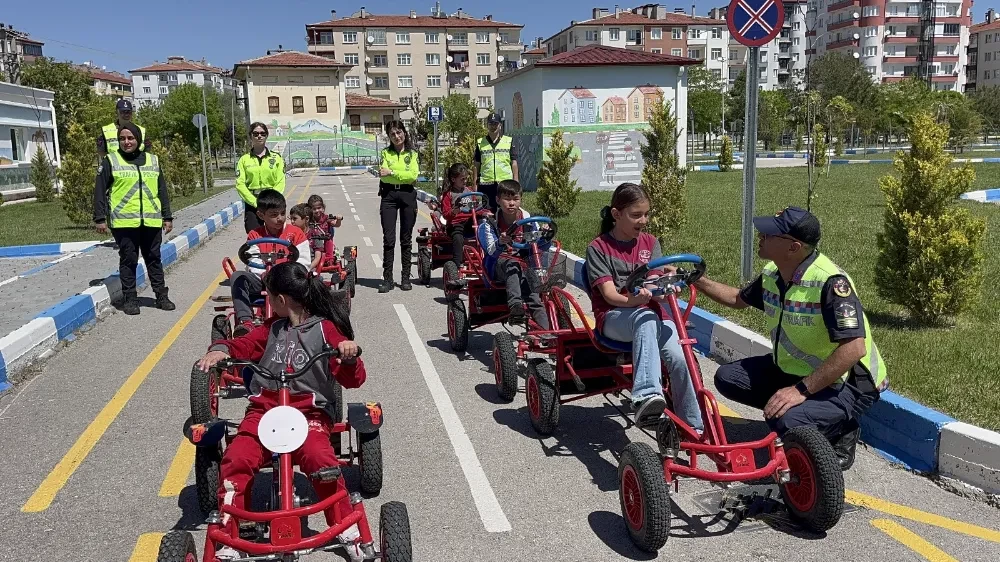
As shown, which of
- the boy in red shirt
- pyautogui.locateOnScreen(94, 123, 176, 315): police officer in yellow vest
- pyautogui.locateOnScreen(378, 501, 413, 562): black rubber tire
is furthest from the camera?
pyautogui.locateOnScreen(94, 123, 176, 315): police officer in yellow vest

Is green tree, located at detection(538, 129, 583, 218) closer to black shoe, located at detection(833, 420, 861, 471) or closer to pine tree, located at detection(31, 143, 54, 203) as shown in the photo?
black shoe, located at detection(833, 420, 861, 471)

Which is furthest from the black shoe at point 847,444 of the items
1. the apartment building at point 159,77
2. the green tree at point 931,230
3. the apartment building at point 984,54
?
the apartment building at point 159,77

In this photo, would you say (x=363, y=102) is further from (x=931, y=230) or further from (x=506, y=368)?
(x=506, y=368)

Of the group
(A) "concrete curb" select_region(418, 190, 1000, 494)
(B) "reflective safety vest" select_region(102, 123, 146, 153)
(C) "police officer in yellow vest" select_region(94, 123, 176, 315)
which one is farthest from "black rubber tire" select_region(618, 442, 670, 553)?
(B) "reflective safety vest" select_region(102, 123, 146, 153)

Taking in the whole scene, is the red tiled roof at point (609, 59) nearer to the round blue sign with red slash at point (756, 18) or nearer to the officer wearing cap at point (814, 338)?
the round blue sign with red slash at point (756, 18)

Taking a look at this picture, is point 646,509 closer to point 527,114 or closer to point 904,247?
point 904,247

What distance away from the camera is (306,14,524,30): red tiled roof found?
83.9 meters

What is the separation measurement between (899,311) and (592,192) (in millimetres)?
16514

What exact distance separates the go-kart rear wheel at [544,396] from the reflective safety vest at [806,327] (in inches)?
51.2

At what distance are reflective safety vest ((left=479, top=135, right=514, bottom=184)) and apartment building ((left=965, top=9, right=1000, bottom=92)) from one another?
335ft

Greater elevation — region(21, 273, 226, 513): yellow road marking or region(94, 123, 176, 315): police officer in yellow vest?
region(94, 123, 176, 315): police officer in yellow vest

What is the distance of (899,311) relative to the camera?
721cm

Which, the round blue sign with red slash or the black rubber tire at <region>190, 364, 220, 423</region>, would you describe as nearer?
the black rubber tire at <region>190, 364, 220, 423</region>

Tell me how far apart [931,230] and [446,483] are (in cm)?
441
